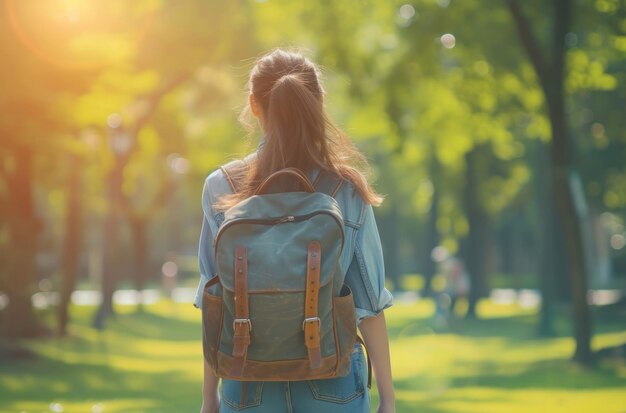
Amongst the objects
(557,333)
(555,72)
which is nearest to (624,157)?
(557,333)

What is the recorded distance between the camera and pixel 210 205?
143 inches

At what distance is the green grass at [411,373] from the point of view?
13.6 m

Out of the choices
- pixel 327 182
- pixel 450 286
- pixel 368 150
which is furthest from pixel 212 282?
pixel 368 150

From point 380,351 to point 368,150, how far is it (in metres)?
40.4

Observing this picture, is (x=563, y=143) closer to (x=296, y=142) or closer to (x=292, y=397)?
(x=296, y=142)

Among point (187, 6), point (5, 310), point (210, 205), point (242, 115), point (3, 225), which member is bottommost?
point (210, 205)

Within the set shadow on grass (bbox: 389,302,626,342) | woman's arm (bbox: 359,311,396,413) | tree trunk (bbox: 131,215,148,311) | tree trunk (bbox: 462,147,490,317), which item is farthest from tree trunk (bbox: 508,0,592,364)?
tree trunk (bbox: 131,215,148,311)

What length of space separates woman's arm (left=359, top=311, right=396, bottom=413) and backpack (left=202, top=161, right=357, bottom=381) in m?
0.28

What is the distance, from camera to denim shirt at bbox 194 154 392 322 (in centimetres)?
357

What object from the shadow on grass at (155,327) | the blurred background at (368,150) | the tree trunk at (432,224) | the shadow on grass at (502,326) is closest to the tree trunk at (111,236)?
the blurred background at (368,150)

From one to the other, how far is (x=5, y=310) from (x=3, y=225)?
61.2 inches

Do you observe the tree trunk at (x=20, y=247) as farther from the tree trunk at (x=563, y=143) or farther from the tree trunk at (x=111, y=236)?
the tree trunk at (x=563, y=143)

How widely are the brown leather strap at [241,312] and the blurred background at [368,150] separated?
2.24 feet

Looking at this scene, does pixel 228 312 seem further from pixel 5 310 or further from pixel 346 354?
pixel 5 310
